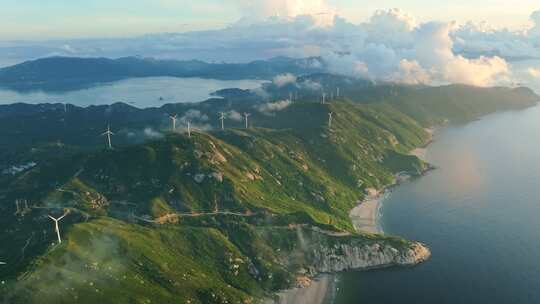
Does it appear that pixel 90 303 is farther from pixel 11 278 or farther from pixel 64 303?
pixel 11 278

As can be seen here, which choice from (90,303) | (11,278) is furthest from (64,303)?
(11,278)

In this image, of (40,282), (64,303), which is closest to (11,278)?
(40,282)

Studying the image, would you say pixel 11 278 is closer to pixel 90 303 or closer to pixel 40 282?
pixel 40 282

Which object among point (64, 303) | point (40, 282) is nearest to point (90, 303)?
point (64, 303)

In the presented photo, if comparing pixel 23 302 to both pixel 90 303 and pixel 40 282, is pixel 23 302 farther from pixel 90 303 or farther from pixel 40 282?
pixel 90 303

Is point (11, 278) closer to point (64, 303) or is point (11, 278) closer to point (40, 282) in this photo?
point (40, 282)
